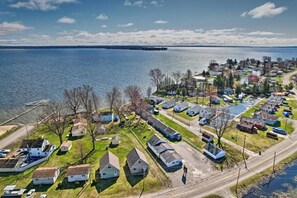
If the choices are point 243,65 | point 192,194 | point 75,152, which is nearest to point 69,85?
point 75,152

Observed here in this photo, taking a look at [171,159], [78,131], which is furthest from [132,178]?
[78,131]

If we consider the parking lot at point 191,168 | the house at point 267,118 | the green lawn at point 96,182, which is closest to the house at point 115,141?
the green lawn at point 96,182

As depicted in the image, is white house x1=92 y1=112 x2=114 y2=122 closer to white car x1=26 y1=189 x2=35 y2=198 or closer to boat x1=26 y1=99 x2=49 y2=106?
white car x1=26 y1=189 x2=35 y2=198

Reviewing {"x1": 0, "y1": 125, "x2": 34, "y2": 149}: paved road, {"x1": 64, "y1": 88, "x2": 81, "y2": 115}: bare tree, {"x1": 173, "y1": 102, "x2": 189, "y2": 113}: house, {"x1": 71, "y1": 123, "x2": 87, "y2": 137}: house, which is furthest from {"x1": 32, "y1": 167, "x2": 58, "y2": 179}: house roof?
{"x1": 173, "y1": 102, "x2": 189, "y2": 113}: house

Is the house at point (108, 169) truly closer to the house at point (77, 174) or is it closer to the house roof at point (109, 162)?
the house roof at point (109, 162)

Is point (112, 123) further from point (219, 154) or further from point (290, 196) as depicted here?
point (290, 196)
